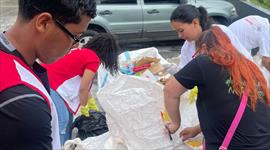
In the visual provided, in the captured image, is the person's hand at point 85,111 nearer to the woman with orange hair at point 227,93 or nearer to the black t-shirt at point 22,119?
the woman with orange hair at point 227,93

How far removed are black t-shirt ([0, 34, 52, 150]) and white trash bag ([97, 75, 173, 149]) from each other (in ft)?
6.71

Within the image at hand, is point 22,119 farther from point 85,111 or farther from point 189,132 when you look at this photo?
point 85,111

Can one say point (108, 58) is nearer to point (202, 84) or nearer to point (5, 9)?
point (202, 84)

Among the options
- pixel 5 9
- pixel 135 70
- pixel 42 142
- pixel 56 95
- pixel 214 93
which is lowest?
pixel 5 9

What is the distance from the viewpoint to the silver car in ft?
27.6

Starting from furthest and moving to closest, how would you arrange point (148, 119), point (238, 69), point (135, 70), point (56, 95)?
point (135, 70) < point (56, 95) < point (148, 119) < point (238, 69)

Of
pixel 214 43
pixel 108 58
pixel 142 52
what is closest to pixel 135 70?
pixel 142 52

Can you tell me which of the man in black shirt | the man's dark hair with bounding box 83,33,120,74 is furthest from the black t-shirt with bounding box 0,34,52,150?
the man's dark hair with bounding box 83,33,120,74

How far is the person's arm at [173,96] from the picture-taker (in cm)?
252

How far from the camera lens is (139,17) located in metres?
8.55

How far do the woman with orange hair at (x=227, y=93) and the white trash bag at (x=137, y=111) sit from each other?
0.68 meters

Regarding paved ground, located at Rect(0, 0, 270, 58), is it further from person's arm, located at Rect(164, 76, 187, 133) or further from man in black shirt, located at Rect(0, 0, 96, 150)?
man in black shirt, located at Rect(0, 0, 96, 150)

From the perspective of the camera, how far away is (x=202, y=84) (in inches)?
94.3

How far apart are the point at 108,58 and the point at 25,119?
2758 millimetres
